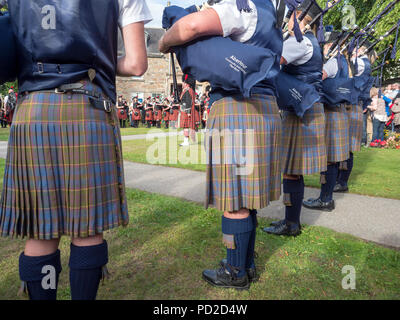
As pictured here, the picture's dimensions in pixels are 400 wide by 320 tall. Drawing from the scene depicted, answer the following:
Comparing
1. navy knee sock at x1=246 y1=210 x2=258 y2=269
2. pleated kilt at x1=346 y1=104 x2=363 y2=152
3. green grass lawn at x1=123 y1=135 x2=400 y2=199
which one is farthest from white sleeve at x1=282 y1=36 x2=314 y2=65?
green grass lawn at x1=123 y1=135 x2=400 y2=199

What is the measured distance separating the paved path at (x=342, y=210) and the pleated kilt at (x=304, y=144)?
69 cm

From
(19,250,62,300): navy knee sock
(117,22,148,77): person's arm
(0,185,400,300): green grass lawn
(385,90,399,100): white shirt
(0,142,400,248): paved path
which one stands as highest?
(117,22,148,77): person's arm

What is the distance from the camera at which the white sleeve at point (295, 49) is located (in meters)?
2.21

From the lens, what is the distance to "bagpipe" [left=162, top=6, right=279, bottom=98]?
1.50 meters

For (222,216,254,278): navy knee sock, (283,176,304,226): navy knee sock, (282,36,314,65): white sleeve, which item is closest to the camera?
(222,216,254,278): navy knee sock

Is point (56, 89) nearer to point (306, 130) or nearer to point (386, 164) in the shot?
point (306, 130)

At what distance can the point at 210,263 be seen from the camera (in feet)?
7.23

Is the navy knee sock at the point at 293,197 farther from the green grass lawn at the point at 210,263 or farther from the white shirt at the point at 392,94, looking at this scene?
the white shirt at the point at 392,94

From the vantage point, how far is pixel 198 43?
1.56 meters

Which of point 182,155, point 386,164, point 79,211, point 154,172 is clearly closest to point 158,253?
point 79,211

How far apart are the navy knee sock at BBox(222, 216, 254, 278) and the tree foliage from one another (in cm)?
1001

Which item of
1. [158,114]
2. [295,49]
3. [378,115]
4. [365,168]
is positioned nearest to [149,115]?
[158,114]

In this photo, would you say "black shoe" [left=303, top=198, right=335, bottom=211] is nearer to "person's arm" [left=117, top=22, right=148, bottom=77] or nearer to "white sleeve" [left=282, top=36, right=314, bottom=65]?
"white sleeve" [left=282, top=36, right=314, bottom=65]
